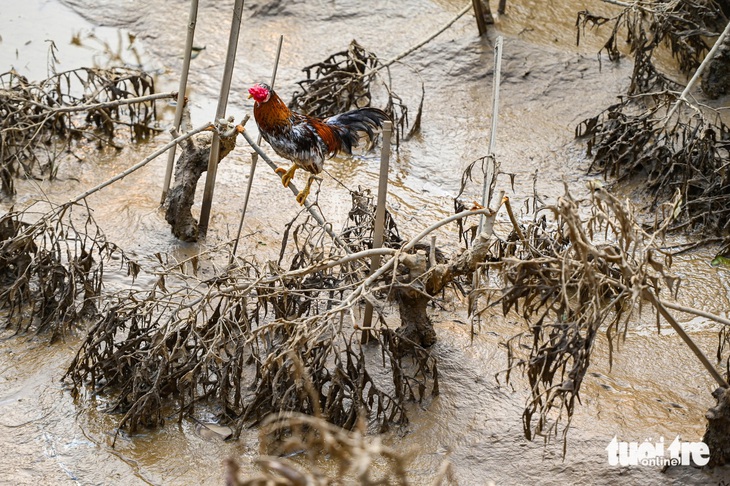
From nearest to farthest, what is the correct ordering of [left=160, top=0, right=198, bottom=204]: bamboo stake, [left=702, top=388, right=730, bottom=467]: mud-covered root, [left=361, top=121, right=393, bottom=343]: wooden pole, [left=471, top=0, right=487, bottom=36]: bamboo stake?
[left=702, top=388, right=730, bottom=467]: mud-covered root
[left=361, top=121, right=393, bottom=343]: wooden pole
[left=160, top=0, right=198, bottom=204]: bamboo stake
[left=471, top=0, right=487, bottom=36]: bamboo stake

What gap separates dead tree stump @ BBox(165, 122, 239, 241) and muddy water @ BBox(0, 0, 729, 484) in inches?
5.9

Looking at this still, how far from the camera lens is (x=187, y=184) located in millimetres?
5199

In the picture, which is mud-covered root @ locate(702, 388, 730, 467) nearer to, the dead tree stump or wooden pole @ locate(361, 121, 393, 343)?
wooden pole @ locate(361, 121, 393, 343)

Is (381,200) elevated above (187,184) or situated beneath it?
elevated above

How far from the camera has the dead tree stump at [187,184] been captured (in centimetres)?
522

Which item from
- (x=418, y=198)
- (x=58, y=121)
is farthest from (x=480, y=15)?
(x=58, y=121)

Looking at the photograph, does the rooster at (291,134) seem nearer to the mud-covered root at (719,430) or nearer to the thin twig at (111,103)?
the thin twig at (111,103)

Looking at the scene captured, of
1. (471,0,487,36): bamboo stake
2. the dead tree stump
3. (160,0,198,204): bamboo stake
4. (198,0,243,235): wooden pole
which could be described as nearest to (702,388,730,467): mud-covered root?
(198,0,243,235): wooden pole

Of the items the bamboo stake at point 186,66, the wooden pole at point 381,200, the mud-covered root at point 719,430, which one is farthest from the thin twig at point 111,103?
the mud-covered root at point 719,430

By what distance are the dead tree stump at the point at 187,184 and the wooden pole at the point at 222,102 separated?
0.30 feet

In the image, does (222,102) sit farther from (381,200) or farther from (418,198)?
(418,198)

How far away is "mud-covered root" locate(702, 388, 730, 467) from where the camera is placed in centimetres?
337

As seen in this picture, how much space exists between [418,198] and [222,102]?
6.16 ft

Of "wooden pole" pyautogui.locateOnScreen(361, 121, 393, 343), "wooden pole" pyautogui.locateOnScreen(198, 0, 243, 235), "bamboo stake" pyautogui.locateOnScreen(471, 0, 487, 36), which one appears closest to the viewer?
"wooden pole" pyautogui.locateOnScreen(361, 121, 393, 343)
